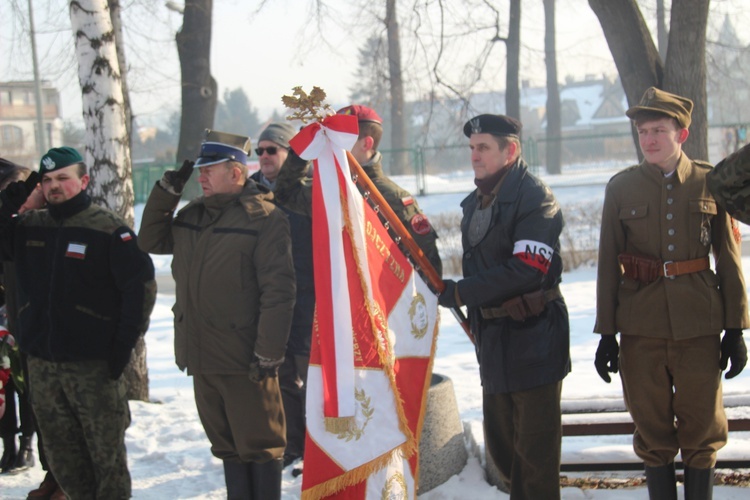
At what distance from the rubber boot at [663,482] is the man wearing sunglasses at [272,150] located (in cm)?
298

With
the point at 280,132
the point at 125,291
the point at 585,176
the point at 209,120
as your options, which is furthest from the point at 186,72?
the point at 125,291

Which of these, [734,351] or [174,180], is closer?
[734,351]

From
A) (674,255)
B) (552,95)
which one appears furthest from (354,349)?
(552,95)

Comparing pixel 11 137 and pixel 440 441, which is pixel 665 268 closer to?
pixel 440 441

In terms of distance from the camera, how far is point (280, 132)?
18.7 ft

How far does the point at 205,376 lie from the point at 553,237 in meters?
1.80

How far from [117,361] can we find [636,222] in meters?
2.65

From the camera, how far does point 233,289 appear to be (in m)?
4.08

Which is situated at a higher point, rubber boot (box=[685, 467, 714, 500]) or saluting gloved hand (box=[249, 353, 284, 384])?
saluting gloved hand (box=[249, 353, 284, 384])

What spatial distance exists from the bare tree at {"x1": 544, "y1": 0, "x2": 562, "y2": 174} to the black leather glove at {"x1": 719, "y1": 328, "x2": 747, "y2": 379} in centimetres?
2720

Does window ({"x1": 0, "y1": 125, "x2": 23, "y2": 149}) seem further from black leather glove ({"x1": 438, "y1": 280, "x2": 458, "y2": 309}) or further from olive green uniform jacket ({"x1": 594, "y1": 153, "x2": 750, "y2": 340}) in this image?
olive green uniform jacket ({"x1": 594, "y1": 153, "x2": 750, "y2": 340})

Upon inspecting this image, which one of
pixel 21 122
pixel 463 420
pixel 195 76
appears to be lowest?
pixel 463 420

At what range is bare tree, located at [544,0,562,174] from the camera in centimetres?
3173

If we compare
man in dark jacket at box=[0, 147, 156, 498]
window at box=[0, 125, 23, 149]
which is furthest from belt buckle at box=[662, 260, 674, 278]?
window at box=[0, 125, 23, 149]
